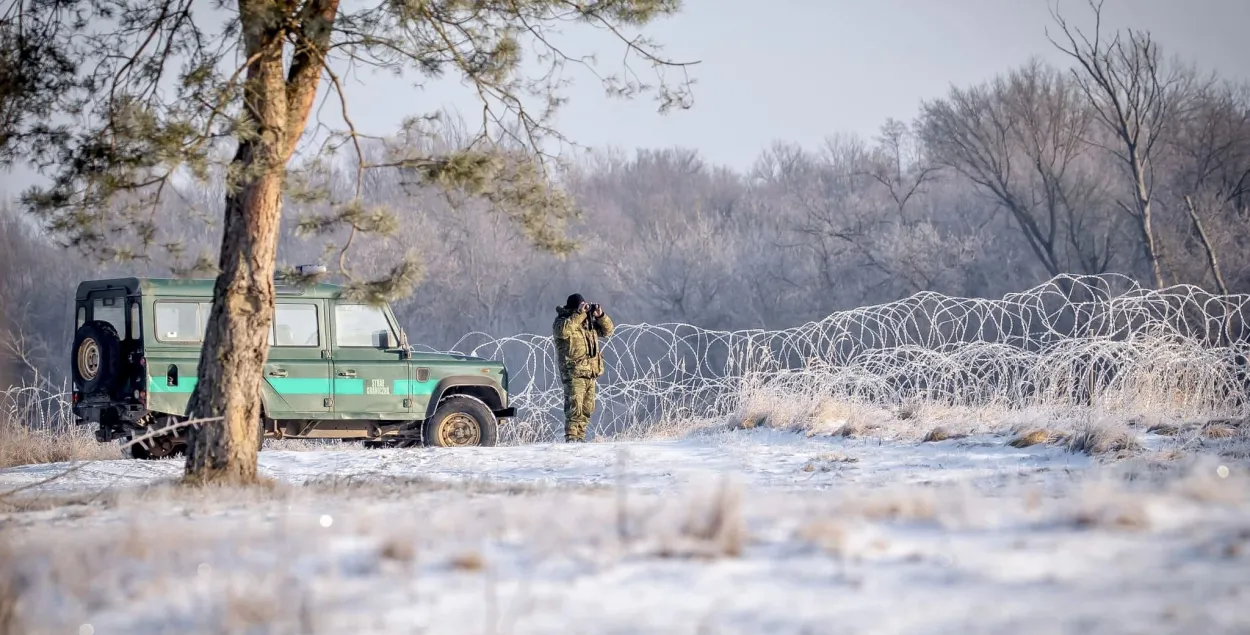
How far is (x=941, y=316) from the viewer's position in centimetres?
3525

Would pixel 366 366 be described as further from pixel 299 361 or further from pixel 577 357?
pixel 577 357

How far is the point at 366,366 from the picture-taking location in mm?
13000

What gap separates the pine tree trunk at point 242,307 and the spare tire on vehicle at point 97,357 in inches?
194

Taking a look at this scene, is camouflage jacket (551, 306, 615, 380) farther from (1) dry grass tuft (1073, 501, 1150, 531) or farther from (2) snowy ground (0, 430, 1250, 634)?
(1) dry grass tuft (1073, 501, 1150, 531)

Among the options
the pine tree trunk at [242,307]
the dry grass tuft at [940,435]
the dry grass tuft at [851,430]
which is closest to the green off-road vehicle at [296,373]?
the dry grass tuft at [851,430]

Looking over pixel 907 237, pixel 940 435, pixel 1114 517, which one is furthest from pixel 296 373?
pixel 907 237

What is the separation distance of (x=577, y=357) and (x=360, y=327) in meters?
2.51

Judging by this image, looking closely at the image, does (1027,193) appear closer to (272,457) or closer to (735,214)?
(735,214)

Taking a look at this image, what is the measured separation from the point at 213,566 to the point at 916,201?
4789 cm

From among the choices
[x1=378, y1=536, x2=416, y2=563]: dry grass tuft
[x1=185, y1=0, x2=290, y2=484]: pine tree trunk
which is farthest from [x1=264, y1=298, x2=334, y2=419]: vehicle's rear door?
[x1=378, y1=536, x2=416, y2=563]: dry grass tuft

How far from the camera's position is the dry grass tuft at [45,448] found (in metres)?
12.4

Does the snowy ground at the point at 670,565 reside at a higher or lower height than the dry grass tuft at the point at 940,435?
higher

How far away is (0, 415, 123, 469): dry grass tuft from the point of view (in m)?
12.4

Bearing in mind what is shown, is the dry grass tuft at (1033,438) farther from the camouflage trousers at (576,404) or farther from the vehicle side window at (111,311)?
the vehicle side window at (111,311)
